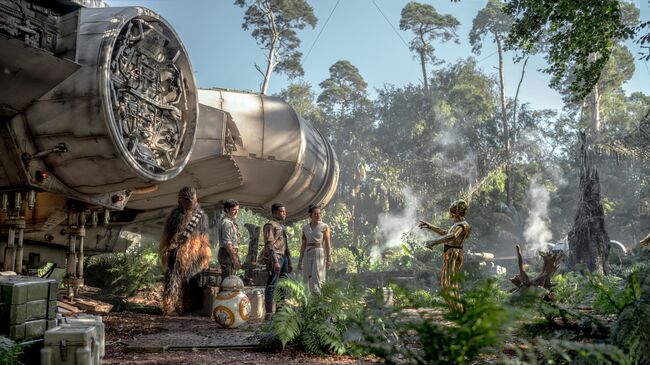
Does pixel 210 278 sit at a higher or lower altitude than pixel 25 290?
lower

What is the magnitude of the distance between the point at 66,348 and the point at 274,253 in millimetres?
4967

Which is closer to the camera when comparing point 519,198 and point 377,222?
point 519,198

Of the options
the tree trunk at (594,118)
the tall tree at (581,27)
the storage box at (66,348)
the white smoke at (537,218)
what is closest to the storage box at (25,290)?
the storage box at (66,348)

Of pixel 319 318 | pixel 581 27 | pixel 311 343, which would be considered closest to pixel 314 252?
pixel 319 318

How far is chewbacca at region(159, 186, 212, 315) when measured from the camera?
898 centimetres

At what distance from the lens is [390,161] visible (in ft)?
144

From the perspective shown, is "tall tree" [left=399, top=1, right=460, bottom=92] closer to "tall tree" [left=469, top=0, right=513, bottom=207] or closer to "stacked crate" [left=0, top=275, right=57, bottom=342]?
"tall tree" [left=469, top=0, right=513, bottom=207]

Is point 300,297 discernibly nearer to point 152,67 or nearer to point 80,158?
point 80,158

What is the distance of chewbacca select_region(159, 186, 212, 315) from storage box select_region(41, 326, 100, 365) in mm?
4709

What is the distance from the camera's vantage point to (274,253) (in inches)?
356

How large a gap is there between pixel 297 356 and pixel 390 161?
127 ft

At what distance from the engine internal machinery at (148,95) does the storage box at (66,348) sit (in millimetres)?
4279

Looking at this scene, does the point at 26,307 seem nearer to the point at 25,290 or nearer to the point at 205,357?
the point at 25,290

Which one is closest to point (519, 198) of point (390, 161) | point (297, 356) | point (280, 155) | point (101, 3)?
point (390, 161)
